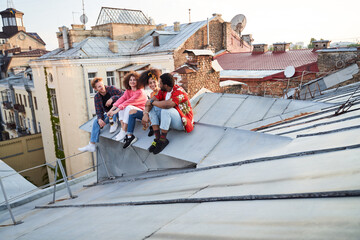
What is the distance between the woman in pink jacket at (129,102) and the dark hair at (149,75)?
13 centimetres

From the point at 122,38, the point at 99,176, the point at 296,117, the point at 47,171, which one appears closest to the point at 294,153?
the point at 296,117

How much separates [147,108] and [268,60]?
14530mm

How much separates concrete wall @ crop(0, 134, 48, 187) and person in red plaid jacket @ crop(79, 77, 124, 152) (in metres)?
17.5

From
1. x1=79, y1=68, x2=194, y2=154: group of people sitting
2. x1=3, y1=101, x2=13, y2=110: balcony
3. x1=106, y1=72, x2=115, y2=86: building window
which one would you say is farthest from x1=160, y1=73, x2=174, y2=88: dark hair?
x1=3, y1=101, x2=13, y2=110: balcony

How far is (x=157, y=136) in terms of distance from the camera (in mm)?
4227

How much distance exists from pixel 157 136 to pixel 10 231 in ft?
8.76

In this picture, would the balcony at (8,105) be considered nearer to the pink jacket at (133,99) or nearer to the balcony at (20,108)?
the balcony at (20,108)

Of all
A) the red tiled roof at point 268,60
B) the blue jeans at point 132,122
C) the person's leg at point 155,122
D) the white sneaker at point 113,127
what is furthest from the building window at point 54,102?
the person's leg at point 155,122

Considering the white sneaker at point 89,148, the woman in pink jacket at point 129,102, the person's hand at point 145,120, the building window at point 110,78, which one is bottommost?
the white sneaker at point 89,148

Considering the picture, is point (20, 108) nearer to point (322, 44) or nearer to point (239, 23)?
point (239, 23)

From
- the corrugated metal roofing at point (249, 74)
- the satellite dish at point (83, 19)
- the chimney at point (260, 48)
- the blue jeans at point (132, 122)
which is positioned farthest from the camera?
the satellite dish at point (83, 19)

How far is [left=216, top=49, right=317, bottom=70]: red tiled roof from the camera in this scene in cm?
1530

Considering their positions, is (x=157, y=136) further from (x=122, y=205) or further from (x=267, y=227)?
(x=267, y=227)

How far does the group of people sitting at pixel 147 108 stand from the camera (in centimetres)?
412
